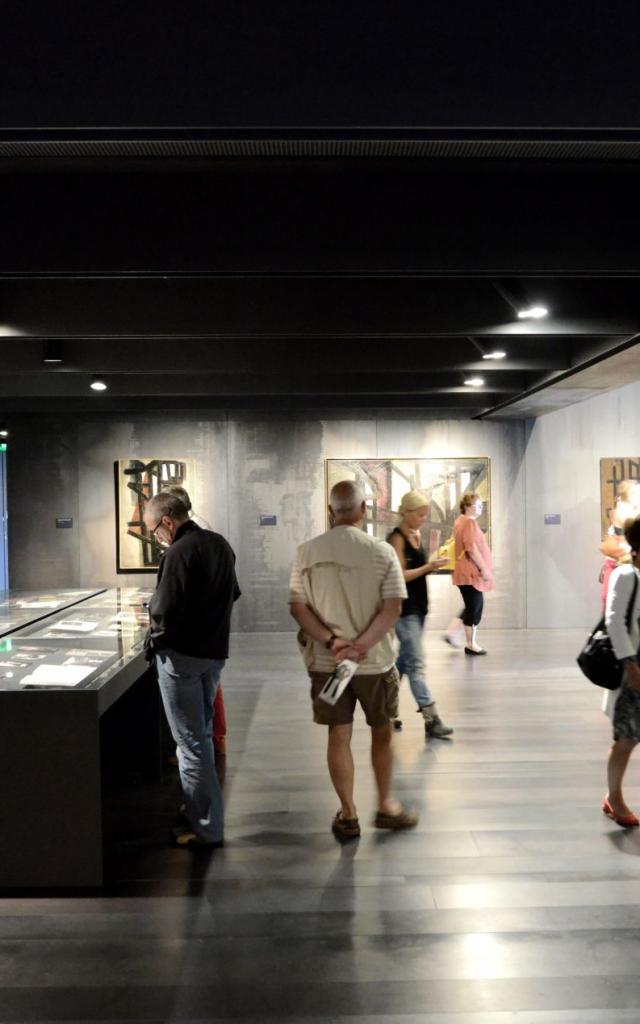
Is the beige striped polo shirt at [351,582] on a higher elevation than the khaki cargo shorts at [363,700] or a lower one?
higher

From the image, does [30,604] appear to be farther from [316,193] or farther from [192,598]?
[316,193]

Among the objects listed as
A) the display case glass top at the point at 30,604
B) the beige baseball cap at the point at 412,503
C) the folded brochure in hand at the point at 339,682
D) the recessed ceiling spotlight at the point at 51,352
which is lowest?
the folded brochure in hand at the point at 339,682

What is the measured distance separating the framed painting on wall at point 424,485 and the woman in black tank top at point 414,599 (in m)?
5.26

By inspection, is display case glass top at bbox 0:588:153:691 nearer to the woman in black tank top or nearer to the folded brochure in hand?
the folded brochure in hand

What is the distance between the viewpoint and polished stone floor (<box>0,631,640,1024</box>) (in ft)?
8.38

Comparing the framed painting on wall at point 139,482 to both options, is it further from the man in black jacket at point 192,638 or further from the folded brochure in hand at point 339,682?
the folded brochure in hand at point 339,682

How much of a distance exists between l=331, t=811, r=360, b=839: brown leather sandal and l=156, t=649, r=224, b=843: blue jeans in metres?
0.58

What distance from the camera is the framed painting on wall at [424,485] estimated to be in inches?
423

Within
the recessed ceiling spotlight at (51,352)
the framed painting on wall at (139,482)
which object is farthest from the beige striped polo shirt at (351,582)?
the framed painting on wall at (139,482)

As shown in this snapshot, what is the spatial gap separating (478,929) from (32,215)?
3.90 meters

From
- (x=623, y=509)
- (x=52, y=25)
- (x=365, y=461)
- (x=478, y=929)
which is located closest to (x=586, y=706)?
(x=623, y=509)

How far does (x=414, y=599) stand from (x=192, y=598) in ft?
7.19

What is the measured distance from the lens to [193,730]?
3.68 meters

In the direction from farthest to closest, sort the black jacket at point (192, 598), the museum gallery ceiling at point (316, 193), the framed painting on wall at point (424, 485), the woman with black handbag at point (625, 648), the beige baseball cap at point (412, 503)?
the framed painting on wall at point (424, 485) → the beige baseball cap at point (412, 503) → the woman with black handbag at point (625, 648) → the black jacket at point (192, 598) → the museum gallery ceiling at point (316, 193)
